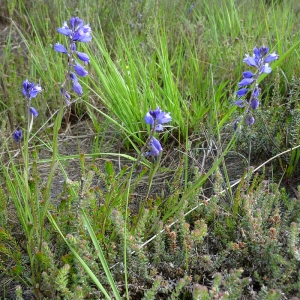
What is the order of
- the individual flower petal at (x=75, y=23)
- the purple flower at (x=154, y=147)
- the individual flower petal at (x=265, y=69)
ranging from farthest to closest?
the individual flower petal at (x=265, y=69) → the purple flower at (x=154, y=147) → the individual flower petal at (x=75, y=23)

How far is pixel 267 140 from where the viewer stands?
206 centimetres

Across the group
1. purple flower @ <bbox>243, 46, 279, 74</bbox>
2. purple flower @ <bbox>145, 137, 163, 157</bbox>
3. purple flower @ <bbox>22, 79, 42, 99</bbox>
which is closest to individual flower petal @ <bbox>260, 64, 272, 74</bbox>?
purple flower @ <bbox>243, 46, 279, 74</bbox>

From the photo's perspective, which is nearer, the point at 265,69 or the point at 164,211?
the point at 265,69

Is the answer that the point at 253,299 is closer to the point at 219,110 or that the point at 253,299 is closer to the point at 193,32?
the point at 219,110

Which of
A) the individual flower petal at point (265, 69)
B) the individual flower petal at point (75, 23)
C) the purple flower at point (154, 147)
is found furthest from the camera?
the individual flower petal at point (265, 69)

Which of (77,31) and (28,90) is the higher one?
(77,31)

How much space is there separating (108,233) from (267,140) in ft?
3.36

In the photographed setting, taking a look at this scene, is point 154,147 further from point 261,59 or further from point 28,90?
point 261,59

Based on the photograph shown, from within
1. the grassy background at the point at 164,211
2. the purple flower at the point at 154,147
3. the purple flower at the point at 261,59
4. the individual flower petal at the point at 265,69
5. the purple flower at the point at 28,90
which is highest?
the purple flower at the point at 28,90

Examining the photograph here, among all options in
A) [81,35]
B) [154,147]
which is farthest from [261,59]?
[81,35]

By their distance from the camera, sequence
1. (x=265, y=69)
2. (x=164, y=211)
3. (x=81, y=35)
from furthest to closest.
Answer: (x=164, y=211) < (x=265, y=69) < (x=81, y=35)

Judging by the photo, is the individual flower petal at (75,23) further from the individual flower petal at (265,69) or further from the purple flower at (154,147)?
the individual flower petal at (265,69)

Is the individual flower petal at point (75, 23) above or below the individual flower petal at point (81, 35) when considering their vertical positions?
above

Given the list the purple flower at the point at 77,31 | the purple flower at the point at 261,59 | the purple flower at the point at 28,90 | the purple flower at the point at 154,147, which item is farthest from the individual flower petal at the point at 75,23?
the purple flower at the point at 261,59
